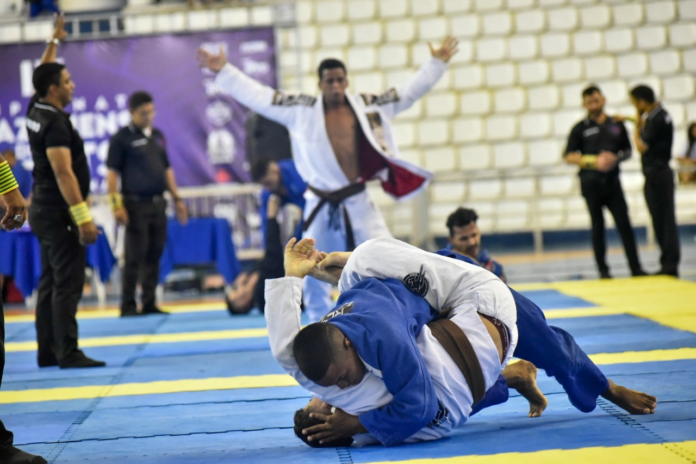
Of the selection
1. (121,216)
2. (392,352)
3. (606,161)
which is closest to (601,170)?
(606,161)

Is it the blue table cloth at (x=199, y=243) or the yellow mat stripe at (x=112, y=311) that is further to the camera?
the blue table cloth at (x=199, y=243)

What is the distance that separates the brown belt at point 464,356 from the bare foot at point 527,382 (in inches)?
14.8

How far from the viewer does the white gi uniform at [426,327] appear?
267 centimetres

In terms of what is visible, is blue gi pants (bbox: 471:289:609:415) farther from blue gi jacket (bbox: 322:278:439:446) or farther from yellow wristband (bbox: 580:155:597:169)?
yellow wristband (bbox: 580:155:597:169)

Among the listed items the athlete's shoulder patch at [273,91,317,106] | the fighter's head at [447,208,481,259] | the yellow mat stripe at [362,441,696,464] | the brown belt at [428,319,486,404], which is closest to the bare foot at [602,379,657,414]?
the yellow mat stripe at [362,441,696,464]

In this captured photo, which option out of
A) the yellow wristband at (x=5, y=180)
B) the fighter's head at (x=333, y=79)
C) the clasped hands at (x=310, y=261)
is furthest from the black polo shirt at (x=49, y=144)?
the clasped hands at (x=310, y=261)

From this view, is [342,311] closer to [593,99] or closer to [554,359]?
[554,359]

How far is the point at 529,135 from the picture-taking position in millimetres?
12164

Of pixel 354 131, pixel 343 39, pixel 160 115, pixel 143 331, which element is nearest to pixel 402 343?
pixel 354 131

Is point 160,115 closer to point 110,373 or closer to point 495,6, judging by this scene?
point 495,6

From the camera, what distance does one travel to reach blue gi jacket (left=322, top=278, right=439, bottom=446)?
253cm

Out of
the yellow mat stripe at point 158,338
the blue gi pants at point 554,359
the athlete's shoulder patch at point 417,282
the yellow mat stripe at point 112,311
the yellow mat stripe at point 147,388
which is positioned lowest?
the yellow mat stripe at point 112,311

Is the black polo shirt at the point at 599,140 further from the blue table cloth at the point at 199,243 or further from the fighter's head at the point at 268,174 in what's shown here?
the blue table cloth at the point at 199,243

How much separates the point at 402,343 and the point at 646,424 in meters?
0.98
